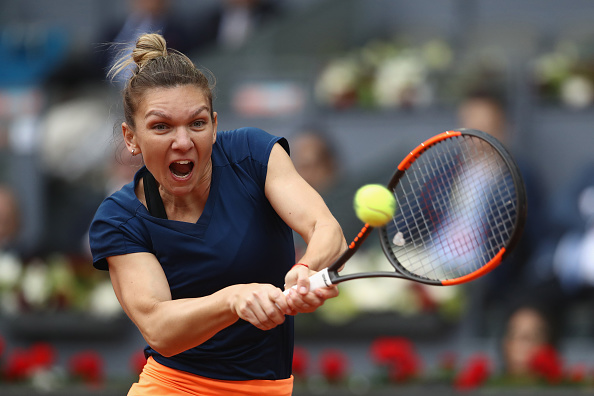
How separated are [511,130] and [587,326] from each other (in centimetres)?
152

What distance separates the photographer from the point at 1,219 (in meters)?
6.89

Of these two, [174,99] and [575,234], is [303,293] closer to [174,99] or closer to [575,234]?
[174,99]

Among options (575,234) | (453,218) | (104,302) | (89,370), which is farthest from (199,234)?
(575,234)

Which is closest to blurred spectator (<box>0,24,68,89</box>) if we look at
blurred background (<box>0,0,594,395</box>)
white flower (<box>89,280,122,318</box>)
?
blurred background (<box>0,0,594,395</box>)

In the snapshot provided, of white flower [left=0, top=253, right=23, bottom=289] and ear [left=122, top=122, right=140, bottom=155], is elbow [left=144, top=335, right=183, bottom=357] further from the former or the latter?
white flower [left=0, top=253, right=23, bottom=289]

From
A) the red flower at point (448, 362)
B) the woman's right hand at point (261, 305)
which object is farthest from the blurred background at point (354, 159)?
the woman's right hand at point (261, 305)

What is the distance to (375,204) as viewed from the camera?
2.81 metres

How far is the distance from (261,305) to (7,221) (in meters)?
4.69

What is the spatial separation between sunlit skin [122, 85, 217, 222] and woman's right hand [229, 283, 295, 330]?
1.57 feet

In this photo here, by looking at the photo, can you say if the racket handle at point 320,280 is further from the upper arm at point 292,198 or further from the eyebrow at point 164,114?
the eyebrow at point 164,114

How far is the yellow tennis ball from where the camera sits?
111 inches

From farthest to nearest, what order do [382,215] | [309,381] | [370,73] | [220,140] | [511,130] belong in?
[370,73]
[511,130]
[309,381]
[220,140]
[382,215]

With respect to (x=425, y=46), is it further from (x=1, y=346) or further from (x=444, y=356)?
(x=1, y=346)

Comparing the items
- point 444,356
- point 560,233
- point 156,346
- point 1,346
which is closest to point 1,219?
point 1,346
